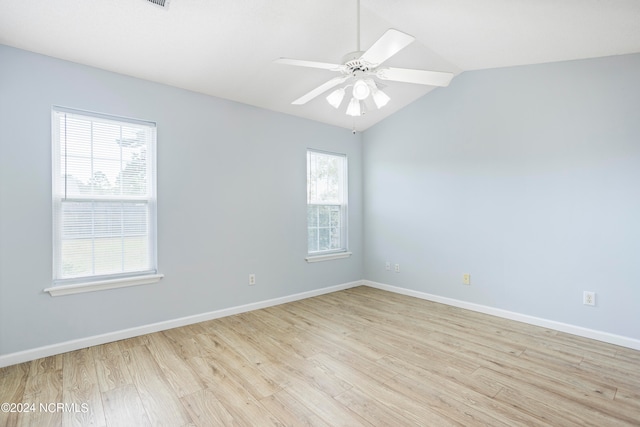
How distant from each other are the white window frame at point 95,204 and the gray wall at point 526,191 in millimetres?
3095

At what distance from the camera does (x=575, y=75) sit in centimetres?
292

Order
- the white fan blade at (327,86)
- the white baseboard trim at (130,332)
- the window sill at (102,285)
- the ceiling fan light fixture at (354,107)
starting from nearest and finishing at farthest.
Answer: the white fan blade at (327,86), the ceiling fan light fixture at (354,107), the white baseboard trim at (130,332), the window sill at (102,285)

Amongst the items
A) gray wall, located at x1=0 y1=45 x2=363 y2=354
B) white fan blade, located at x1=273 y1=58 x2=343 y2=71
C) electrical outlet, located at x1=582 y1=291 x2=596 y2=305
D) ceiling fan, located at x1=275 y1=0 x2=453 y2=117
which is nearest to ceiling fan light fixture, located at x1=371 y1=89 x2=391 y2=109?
ceiling fan, located at x1=275 y1=0 x2=453 y2=117

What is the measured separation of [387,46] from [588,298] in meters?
3.01

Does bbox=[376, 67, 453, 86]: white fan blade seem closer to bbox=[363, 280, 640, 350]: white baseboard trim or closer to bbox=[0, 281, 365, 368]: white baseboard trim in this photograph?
bbox=[363, 280, 640, 350]: white baseboard trim

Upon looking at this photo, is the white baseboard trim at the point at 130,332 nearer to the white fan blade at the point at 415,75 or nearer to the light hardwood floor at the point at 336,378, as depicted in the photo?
the light hardwood floor at the point at 336,378

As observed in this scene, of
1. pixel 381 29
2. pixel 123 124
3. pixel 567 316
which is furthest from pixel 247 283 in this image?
pixel 567 316

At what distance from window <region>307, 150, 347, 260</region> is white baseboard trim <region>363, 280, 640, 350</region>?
45.7 inches

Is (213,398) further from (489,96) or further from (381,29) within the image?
(489,96)

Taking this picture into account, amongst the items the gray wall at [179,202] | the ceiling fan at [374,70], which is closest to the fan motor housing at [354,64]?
the ceiling fan at [374,70]

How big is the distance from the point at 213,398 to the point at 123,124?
251 centimetres

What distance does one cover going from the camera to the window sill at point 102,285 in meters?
2.53

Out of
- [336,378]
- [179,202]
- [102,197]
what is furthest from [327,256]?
[102,197]

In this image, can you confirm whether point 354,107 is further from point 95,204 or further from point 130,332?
point 130,332
